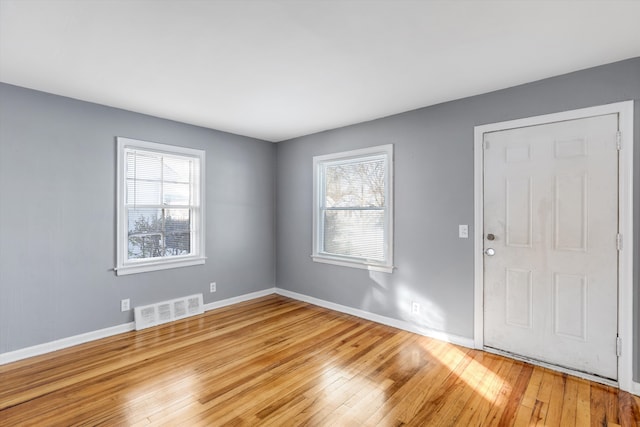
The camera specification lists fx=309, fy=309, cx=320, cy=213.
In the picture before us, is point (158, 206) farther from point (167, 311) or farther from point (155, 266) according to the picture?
point (167, 311)

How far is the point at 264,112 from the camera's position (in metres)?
3.55

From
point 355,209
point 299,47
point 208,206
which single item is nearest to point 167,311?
point 208,206

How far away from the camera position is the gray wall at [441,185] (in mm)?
2467

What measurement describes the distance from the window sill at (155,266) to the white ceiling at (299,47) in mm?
1812

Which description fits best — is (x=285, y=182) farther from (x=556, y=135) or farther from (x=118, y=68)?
(x=556, y=135)

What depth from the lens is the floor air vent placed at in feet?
11.7

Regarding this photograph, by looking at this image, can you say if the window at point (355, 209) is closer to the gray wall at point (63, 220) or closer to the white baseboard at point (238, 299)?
the white baseboard at point (238, 299)

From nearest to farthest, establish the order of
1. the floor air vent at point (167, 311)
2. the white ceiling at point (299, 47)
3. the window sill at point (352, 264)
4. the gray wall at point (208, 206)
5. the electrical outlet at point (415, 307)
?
the white ceiling at point (299, 47)
the gray wall at point (208, 206)
the electrical outlet at point (415, 307)
the floor air vent at point (167, 311)
the window sill at point (352, 264)

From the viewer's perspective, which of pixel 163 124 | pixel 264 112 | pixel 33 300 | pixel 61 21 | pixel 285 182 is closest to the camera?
pixel 61 21

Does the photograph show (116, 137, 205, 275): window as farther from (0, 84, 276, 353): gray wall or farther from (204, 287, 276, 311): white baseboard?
(204, 287, 276, 311): white baseboard

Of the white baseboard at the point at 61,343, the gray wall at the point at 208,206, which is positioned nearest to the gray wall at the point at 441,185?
Result: the gray wall at the point at 208,206

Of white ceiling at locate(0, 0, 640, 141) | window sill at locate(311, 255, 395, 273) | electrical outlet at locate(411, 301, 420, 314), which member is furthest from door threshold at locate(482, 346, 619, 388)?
white ceiling at locate(0, 0, 640, 141)

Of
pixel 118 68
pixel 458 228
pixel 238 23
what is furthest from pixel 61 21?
pixel 458 228

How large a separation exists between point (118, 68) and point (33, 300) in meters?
2.30
